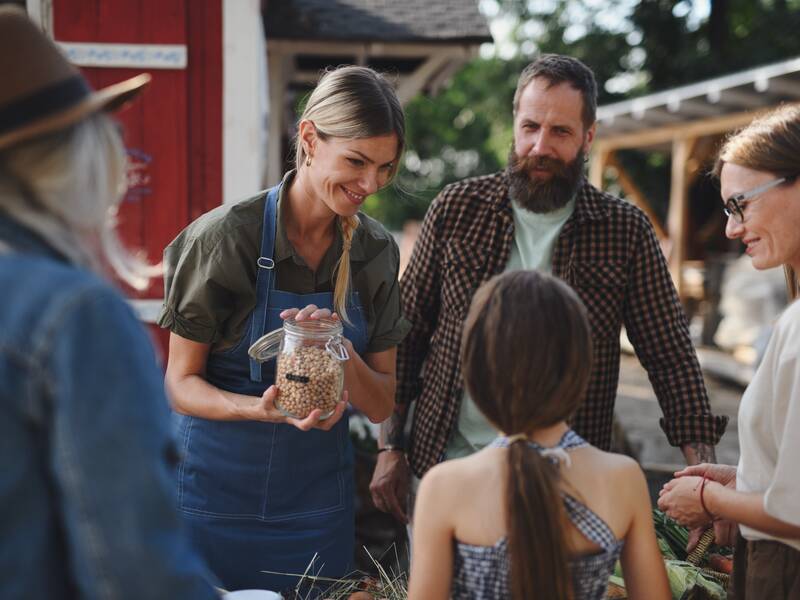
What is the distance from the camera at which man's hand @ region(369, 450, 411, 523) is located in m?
2.96

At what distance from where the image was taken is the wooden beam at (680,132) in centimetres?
1147

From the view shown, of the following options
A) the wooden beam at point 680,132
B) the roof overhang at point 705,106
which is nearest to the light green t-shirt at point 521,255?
the roof overhang at point 705,106

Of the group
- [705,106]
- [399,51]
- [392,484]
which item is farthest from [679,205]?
[392,484]

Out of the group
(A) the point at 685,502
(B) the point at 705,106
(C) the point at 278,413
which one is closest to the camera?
(A) the point at 685,502

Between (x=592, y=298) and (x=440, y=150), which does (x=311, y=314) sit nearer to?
(x=592, y=298)

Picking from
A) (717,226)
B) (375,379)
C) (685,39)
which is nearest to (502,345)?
(375,379)

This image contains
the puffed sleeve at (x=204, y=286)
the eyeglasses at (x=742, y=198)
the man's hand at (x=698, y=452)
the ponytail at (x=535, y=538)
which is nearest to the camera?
the ponytail at (x=535, y=538)

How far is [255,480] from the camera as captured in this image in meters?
2.43

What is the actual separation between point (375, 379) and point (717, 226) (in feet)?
52.1

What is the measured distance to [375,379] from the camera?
257 cm

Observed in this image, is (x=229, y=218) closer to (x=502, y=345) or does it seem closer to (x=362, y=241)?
(x=362, y=241)

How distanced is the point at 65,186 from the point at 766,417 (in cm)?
143

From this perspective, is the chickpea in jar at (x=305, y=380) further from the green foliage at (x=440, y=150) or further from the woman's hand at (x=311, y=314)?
the green foliage at (x=440, y=150)

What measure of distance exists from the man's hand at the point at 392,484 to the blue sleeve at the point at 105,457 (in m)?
1.96
